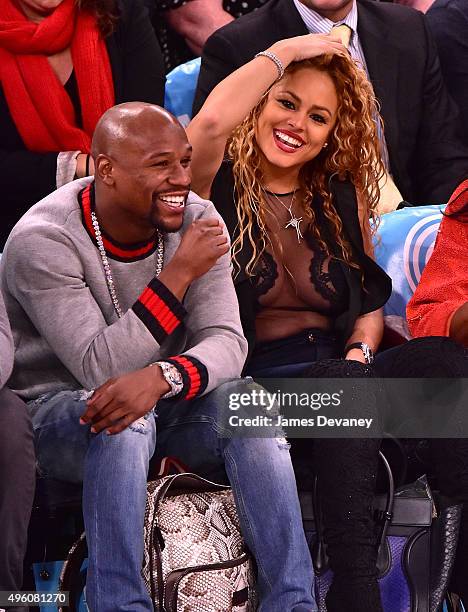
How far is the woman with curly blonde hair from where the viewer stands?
124 inches

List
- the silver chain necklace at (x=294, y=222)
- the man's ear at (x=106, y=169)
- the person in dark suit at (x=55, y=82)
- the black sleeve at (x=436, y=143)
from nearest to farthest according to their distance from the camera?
1. the man's ear at (x=106, y=169)
2. the silver chain necklace at (x=294, y=222)
3. the person in dark suit at (x=55, y=82)
4. the black sleeve at (x=436, y=143)

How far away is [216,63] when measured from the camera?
→ 3.69 metres

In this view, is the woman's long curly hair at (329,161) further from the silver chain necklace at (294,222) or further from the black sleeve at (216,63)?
the black sleeve at (216,63)

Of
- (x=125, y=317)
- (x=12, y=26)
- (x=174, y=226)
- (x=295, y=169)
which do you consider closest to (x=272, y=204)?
(x=295, y=169)

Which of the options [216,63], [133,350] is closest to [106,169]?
[133,350]

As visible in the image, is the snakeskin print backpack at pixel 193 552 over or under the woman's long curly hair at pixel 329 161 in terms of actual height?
under

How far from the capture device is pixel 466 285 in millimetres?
3072

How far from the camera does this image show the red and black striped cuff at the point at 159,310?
8.86 ft

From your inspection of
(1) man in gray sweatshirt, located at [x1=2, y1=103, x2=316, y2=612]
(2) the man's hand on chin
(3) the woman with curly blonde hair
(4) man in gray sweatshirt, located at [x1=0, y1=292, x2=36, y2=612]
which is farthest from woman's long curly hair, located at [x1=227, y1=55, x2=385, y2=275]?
(4) man in gray sweatshirt, located at [x1=0, y1=292, x2=36, y2=612]

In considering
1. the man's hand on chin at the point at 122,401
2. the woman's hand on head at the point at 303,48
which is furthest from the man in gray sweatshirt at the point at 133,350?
the woman's hand on head at the point at 303,48

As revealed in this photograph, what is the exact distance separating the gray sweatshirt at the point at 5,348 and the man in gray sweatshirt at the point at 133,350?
10 cm

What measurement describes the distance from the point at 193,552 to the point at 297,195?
1.13 meters

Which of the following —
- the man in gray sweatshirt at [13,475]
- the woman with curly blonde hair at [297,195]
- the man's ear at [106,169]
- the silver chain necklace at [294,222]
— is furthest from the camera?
the silver chain necklace at [294,222]

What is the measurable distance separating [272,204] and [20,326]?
2.68 ft
